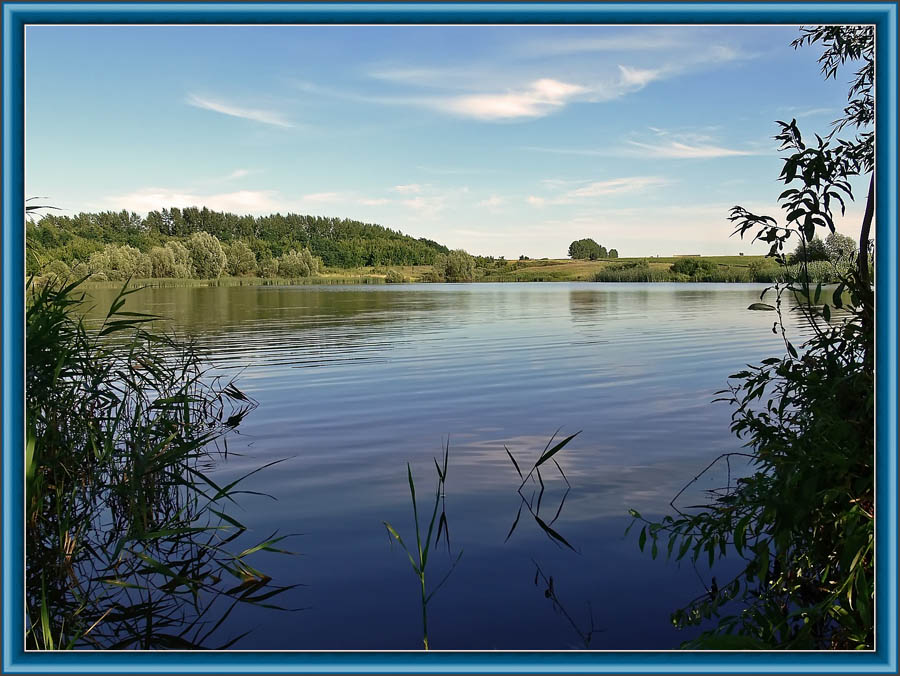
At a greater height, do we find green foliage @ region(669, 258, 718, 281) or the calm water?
green foliage @ region(669, 258, 718, 281)

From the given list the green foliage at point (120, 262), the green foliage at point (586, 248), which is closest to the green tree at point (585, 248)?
the green foliage at point (586, 248)

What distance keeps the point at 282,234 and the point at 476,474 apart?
2963 inches

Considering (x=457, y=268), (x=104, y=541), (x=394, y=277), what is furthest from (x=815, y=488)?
(x=457, y=268)

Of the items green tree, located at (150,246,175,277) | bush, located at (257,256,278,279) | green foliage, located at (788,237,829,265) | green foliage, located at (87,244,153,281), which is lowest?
green foliage, located at (788,237,829,265)

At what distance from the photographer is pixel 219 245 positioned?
57.0 m

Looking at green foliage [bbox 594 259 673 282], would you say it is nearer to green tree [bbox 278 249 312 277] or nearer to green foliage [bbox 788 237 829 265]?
green tree [bbox 278 249 312 277]

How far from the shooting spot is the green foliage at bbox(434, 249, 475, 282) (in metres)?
88.4

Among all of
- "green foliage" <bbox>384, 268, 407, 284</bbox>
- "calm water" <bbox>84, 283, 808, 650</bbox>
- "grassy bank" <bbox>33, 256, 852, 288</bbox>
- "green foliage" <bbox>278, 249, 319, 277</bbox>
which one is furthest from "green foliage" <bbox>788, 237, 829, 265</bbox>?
"green foliage" <bbox>384, 268, 407, 284</bbox>

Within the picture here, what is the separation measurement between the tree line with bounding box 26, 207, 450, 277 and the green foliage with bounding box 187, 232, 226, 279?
0.33 metres

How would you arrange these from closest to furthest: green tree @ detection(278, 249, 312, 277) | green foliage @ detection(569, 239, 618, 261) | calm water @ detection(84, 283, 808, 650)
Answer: calm water @ detection(84, 283, 808, 650)
green foliage @ detection(569, 239, 618, 261)
green tree @ detection(278, 249, 312, 277)

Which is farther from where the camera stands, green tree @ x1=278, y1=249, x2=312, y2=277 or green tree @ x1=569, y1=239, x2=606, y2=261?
green tree @ x1=278, y1=249, x2=312, y2=277

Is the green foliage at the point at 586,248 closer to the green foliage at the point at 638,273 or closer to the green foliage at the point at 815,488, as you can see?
the green foliage at the point at 638,273

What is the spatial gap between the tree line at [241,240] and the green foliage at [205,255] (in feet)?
1.08

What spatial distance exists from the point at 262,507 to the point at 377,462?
1728 mm
